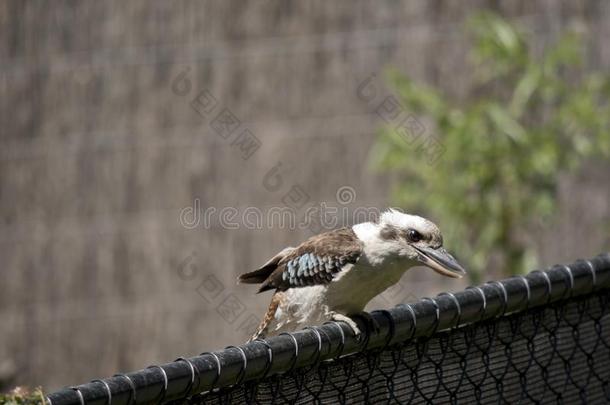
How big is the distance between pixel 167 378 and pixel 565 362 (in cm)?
145

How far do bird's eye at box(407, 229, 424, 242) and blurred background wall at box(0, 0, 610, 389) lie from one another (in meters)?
3.12

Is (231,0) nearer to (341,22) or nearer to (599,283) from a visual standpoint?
(341,22)

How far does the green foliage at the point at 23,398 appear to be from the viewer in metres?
1.97

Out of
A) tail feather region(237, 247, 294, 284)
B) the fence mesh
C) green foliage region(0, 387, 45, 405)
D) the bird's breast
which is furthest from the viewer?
tail feather region(237, 247, 294, 284)

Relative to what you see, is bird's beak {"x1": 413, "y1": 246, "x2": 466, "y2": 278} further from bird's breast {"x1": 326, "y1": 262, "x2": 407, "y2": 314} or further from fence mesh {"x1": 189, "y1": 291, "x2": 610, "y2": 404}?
fence mesh {"x1": 189, "y1": 291, "x2": 610, "y2": 404}

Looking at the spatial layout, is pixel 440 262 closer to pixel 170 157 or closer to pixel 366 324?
pixel 366 324

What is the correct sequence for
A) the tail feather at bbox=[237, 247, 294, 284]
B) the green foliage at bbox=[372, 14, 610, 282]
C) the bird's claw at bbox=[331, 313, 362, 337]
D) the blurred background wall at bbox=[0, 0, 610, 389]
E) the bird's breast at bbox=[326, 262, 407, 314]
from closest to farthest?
the bird's claw at bbox=[331, 313, 362, 337] → the bird's breast at bbox=[326, 262, 407, 314] → the tail feather at bbox=[237, 247, 294, 284] → the green foliage at bbox=[372, 14, 610, 282] → the blurred background wall at bbox=[0, 0, 610, 389]

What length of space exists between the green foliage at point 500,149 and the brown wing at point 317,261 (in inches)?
77.6

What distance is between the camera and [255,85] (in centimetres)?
691

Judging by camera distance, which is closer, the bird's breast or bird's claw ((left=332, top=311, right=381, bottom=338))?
bird's claw ((left=332, top=311, right=381, bottom=338))

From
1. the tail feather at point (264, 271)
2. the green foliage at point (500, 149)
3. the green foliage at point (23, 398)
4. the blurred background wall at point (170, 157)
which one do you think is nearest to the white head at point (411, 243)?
the tail feather at point (264, 271)

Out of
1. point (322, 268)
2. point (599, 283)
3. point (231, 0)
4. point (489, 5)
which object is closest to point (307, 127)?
point (231, 0)

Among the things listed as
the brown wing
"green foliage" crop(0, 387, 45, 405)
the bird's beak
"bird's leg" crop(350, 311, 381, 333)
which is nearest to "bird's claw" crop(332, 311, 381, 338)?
"bird's leg" crop(350, 311, 381, 333)

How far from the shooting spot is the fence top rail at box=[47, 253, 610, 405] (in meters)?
2.03
